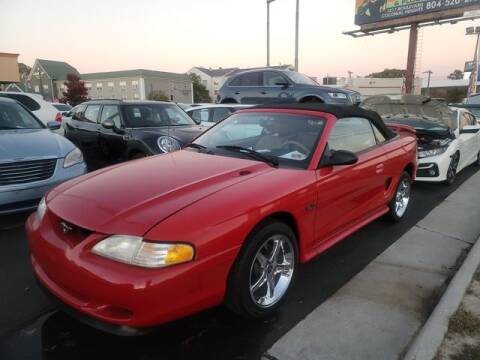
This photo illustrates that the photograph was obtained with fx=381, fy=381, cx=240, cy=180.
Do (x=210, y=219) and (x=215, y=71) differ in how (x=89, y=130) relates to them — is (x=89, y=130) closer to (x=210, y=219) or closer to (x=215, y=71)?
(x=210, y=219)

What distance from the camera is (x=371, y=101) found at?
9.12 metres

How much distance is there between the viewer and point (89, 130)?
7555 mm

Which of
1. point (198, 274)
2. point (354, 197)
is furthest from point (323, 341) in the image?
point (354, 197)

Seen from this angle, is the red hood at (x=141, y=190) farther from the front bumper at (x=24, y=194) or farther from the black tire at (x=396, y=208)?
the black tire at (x=396, y=208)

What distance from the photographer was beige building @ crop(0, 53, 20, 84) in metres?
29.0

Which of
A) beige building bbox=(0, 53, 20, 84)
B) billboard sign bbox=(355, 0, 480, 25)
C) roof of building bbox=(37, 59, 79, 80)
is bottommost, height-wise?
beige building bbox=(0, 53, 20, 84)

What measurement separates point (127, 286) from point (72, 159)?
3.38m

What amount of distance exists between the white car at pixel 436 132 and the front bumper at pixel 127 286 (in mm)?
4973

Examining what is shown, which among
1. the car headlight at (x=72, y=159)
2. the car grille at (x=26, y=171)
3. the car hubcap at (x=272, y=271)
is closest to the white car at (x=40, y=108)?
the car headlight at (x=72, y=159)

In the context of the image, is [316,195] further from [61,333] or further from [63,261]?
[61,333]

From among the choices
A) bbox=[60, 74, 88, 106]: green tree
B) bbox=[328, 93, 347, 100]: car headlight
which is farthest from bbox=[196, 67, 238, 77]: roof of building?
bbox=[328, 93, 347, 100]: car headlight

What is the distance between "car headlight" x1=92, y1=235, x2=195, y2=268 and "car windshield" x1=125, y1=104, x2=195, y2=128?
4763mm

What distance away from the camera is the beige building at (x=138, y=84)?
226 feet

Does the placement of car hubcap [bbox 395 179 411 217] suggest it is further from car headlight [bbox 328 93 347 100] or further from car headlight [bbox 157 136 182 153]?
car headlight [bbox 328 93 347 100]
